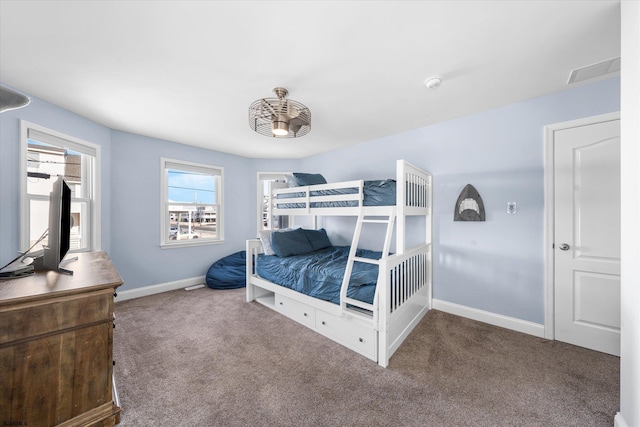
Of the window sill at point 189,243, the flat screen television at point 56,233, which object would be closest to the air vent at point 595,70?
the flat screen television at point 56,233

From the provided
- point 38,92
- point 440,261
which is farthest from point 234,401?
point 38,92

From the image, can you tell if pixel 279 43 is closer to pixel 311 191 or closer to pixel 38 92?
pixel 311 191

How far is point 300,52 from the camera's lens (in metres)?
1.70

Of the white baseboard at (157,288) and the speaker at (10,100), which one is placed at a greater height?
the speaker at (10,100)

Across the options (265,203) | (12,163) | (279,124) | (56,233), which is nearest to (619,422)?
(279,124)

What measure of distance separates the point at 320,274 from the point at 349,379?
94 centimetres

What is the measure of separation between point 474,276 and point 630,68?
213 cm

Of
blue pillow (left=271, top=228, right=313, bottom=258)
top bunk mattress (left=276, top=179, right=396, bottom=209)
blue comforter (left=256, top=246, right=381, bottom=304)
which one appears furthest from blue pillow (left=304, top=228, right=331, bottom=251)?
top bunk mattress (left=276, top=179, right=396, bottom=209)

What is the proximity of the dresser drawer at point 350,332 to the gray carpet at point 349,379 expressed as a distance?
0.07m

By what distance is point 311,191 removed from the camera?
9.85 ft

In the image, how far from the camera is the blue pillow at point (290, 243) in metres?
3.16

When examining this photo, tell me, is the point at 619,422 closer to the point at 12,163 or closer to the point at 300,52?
the point at 300,52

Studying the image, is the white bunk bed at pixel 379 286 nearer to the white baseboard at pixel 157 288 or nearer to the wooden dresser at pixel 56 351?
the white baseboard at pixel 157 288

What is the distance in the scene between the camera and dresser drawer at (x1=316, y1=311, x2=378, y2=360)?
6.72ft
